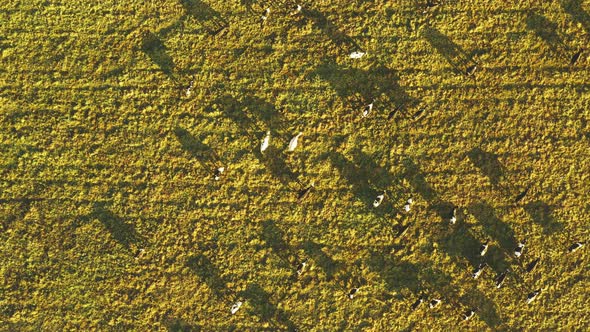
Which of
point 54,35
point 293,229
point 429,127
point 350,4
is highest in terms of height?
point 350,4

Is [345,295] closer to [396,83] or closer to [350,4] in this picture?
[396,83]

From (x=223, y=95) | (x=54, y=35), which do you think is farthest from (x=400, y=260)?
(x=54, y=35)

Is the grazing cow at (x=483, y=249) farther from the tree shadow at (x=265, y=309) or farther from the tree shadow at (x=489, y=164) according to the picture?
the tree shadow at (x=265, y=309)

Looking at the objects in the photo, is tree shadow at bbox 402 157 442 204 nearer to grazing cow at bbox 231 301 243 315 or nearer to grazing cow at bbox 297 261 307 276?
grazing cow at bbox 297 261 307 276

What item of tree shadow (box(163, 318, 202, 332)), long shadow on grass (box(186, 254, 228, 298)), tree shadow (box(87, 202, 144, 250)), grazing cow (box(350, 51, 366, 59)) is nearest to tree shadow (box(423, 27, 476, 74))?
grazing cow (box(350, 51, 366, 59))

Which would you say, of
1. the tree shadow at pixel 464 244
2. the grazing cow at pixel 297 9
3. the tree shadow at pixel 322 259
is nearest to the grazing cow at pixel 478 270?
the tree shadow at pixel 464 244

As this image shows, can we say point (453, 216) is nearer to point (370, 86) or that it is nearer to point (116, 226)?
point (370, 86)
